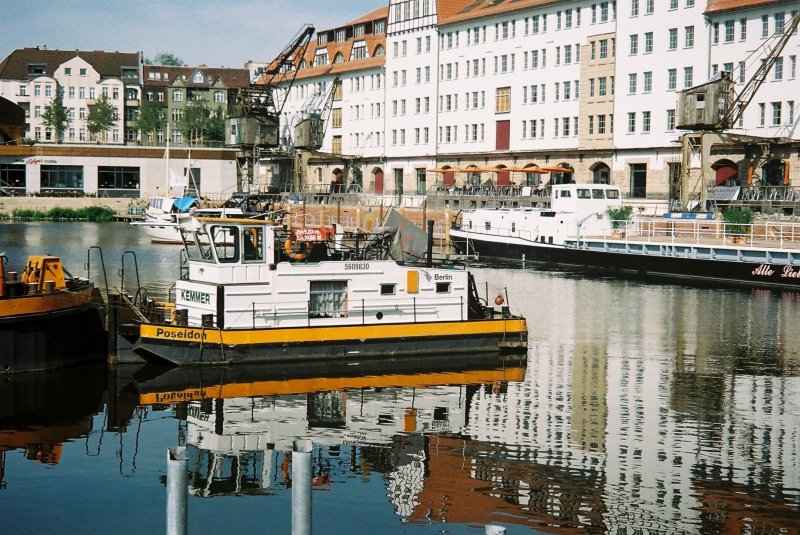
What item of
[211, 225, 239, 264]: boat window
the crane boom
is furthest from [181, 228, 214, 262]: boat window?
the crane boom

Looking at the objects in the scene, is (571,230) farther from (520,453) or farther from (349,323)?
(520,453)

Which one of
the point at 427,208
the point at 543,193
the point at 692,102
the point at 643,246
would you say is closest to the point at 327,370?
the point at 643,246

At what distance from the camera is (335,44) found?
130500 millimetres

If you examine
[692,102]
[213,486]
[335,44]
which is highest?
[335,44]

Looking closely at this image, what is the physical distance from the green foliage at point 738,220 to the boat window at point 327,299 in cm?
3621

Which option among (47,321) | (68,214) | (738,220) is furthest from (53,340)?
(68,214)

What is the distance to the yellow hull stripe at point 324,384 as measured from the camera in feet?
94.0

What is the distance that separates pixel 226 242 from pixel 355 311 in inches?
171

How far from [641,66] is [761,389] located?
58633mm

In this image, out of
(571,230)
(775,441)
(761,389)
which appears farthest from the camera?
(571,230)

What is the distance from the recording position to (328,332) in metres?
32.4

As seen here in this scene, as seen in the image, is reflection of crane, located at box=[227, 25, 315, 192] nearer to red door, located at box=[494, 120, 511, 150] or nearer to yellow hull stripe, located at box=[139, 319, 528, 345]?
red door, located at box=[494, 120, 511, 150]

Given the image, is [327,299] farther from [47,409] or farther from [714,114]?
[714,114]

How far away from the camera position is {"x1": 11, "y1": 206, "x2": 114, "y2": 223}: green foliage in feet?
382
